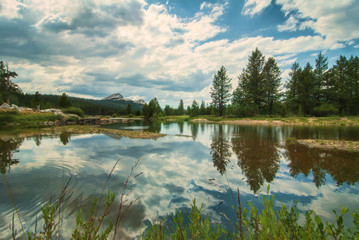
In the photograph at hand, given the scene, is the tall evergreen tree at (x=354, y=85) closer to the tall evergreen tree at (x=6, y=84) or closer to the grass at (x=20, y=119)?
the grass at (x=20, y=119)

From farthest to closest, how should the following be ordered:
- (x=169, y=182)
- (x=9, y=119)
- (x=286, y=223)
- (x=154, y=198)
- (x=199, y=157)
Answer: (x=9, y=119), (x=199, y=157), (x=169, y=182), (x=154, y=198), (x=286, y=223)

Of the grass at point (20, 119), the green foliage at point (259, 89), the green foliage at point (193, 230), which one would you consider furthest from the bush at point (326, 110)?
the grass at point (20, 119)

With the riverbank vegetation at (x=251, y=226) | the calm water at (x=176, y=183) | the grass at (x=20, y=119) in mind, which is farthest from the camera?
the grass at (x=20, y=119)

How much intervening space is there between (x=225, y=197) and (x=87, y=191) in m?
4.30

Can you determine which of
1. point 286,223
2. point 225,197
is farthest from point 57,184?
point 286,223

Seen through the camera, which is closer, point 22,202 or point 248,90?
point 22,202

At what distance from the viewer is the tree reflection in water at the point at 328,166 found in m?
6.06

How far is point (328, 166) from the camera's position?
729cm

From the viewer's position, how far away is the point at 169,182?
232 inches

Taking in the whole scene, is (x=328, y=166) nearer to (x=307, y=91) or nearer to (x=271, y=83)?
(x=271, y=83)

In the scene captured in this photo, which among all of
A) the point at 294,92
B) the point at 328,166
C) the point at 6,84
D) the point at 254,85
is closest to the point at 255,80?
the point at 254,85

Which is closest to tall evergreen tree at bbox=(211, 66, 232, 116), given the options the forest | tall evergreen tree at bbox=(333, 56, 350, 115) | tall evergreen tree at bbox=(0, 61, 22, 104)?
the forest

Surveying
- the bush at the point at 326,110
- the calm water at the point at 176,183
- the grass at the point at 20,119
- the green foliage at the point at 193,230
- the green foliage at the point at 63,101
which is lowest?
the calm water at the point at 176,183

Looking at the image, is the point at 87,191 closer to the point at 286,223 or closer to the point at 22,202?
the point at 22,202
